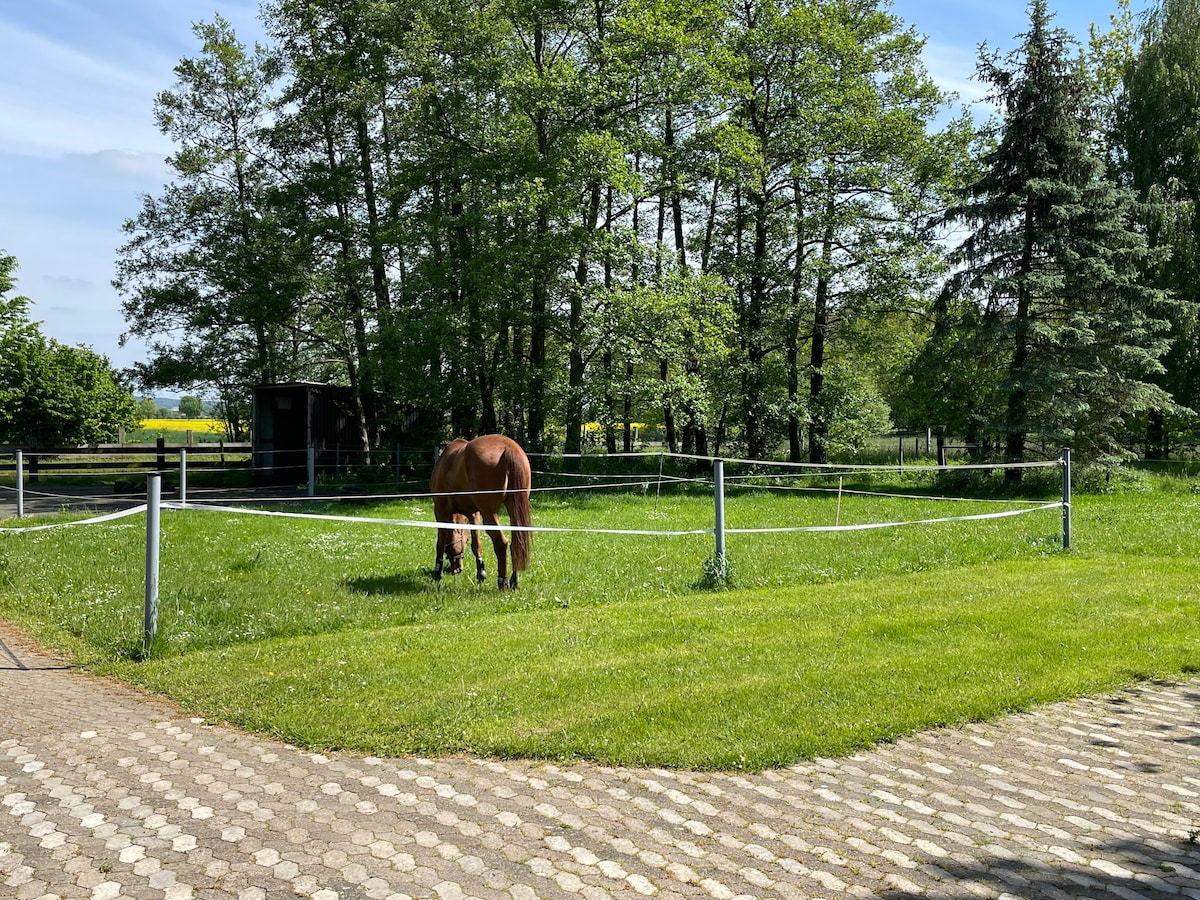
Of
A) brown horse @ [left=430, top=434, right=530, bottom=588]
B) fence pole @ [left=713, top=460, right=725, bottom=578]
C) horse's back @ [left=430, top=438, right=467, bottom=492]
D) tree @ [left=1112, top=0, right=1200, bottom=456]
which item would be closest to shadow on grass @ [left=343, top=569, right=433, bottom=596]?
brown horse @ [left=430, top=434, right=530, bottom=588]

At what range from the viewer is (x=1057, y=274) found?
22.0 metres

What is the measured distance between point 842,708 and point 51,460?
31.4m

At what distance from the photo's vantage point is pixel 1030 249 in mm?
22344

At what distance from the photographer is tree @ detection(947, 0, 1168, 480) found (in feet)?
70.1

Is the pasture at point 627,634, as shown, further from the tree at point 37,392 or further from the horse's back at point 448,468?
the tree at point 37,392

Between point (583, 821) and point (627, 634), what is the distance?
10.6ft

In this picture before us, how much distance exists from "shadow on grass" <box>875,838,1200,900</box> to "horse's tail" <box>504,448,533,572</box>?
6.19m

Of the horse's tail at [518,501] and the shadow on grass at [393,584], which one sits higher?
the horse's tail at [518,501]

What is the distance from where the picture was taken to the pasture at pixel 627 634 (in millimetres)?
4938

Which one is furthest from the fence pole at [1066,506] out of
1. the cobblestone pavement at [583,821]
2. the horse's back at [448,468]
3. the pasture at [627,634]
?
the horse's back at [448,468]

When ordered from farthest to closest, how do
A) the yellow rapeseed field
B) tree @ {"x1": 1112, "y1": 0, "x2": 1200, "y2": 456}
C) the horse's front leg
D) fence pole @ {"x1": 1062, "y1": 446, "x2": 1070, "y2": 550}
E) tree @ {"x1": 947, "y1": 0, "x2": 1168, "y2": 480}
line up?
the yellow rapeseed field < tree @ {"x1": 1112, "y1": 0, "x2": 1200, "y2": 456} < tree @ {"x1": 947, "y1": 0, "x2": 1168, "y2": 480} < fence pole @ {"x1": 1062, "y1": 446, "x2": 1070, "y2": 550} < the horse's front leg

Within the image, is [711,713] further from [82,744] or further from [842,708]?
[82,744]

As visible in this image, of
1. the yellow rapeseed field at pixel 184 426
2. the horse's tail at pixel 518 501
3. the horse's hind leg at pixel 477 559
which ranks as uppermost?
the yellow rapeseed field at pixel 184 426

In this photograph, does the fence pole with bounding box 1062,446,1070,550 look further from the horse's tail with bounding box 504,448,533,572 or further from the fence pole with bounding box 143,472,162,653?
the fence pole with bounding box 143,472,162,653
